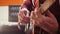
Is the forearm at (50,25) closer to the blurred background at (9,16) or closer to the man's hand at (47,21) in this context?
the man's hand at (47,21)

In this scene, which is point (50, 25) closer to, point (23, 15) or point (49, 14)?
point (49, 14)

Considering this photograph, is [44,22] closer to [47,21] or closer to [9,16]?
[47,21]

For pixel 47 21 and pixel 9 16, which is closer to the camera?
pixel 47 21

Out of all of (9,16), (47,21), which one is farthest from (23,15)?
(47,21)

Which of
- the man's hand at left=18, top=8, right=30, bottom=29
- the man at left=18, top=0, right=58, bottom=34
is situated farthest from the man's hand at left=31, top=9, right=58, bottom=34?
the man's hand at left=18, top=8, right=30, bottom=29

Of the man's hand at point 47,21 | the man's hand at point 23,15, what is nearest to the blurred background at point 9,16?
the man's hand at point 23,15

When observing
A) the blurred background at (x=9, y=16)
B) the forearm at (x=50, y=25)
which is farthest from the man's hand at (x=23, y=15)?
the forearm at (x=50, y=25)

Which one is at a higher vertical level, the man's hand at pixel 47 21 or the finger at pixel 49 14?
the finger at pixel 49 14

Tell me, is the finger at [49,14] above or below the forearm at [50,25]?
above

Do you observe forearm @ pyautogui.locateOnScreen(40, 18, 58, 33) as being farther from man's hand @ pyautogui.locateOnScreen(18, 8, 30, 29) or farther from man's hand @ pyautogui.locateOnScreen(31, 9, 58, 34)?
man's hand @ pyautogui.locateOnScreen(18, 8, 30, 29)

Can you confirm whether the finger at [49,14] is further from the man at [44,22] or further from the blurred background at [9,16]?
the blurred background at [9,16]

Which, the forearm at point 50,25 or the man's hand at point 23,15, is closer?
the forearm at point 50,25

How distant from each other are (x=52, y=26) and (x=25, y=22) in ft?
0.67

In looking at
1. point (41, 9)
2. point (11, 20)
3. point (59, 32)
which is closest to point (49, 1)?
point (41, 9)
